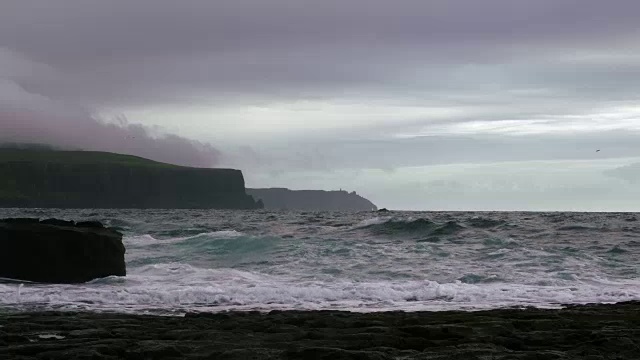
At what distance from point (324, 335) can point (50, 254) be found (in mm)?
15153

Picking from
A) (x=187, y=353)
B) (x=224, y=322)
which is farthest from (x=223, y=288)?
(x=187, y=353)

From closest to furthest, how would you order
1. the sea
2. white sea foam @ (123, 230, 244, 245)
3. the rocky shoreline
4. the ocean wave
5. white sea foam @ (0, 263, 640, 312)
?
the rocky shoreline
white sea foam @ (0, 263, 640, 312)
the sea
white sea foam @ (123, 230, 244, 245)
the ocean wave

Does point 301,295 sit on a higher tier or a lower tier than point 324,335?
lower

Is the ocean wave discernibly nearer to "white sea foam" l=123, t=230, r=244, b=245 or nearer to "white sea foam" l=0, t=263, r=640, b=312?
"white sea foam" l=123, t=230, r=244, b=245

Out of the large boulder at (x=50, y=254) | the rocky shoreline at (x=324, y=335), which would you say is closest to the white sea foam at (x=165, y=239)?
the large boulder at (x=50, y=254)

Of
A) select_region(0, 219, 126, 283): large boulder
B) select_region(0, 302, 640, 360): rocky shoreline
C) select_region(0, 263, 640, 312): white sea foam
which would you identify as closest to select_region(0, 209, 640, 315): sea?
select_region(0, 263, 640, 312): white sea foam

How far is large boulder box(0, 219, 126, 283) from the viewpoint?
2480cm

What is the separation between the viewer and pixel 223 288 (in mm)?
22688

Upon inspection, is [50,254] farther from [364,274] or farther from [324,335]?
[324,335]

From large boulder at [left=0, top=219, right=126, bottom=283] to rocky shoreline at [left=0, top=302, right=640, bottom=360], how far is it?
868cm

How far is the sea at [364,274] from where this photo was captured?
2034 centimetres

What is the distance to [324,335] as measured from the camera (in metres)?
12.7

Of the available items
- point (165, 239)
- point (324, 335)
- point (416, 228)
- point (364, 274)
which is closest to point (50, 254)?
point (364, 274)

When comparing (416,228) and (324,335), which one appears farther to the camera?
(416,228)
